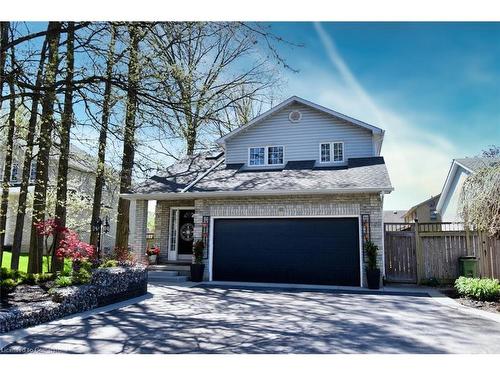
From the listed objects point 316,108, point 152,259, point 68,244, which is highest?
point 316,108

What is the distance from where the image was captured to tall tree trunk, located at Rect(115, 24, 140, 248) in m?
7.90

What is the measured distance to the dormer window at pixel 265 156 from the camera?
46.3 ft

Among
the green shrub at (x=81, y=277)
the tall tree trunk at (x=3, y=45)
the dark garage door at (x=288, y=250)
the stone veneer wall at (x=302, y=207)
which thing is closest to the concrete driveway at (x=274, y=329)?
the green shrub at (x=81, y=277)

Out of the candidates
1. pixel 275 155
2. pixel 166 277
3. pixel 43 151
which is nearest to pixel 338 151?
pixel 275 155

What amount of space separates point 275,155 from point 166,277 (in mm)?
5783

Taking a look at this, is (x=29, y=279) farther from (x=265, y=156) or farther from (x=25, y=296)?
(x=265, y=156)

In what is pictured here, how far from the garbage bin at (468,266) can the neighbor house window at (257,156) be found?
7.19 m

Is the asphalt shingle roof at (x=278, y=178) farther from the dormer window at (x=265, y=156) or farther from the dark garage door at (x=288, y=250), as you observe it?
the dark garage door at (x=288, y=250)

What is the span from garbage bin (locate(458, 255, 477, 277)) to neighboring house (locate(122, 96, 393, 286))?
7.15 ft

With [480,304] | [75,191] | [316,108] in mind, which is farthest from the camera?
[75,191]

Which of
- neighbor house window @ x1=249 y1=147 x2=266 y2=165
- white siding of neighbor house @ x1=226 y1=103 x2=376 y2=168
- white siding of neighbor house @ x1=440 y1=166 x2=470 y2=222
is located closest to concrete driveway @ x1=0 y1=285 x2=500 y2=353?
white siding of neighbor house @ x1=226 y1=103 x2=376 y2=168

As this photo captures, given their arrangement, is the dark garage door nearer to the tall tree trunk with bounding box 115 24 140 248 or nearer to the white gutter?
the white gutter

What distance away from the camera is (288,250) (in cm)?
1167
